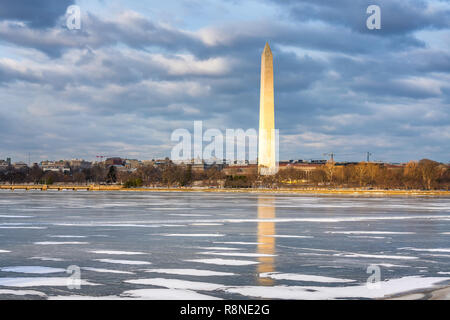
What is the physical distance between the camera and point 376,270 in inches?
395

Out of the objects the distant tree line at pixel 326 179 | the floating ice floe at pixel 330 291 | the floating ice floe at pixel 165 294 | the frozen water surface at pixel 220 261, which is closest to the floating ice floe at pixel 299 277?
the frozen water surface at pixel 220 261

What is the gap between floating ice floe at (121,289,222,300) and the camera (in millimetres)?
7773

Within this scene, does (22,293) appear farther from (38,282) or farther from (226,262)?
(226,262)

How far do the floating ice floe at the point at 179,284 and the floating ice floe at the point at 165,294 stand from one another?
29 centimetres

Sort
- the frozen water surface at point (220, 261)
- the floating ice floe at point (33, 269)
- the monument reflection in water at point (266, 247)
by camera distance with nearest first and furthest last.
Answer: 1. the frozen water surface at point (220, 261)
2. the floating ice floe at point (33, 269)
3. the monument reflection in water at point (266, 247)

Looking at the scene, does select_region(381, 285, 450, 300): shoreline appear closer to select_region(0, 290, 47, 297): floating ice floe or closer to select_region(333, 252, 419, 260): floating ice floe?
select_region(333, 252, 419, 260): floating ice floe

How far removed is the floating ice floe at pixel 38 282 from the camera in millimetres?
8601

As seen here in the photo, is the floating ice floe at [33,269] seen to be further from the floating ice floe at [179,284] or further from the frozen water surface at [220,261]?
the floating ice floe at [179,284]

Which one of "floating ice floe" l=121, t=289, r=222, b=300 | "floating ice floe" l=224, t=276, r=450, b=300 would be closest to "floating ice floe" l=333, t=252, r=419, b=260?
"floating ice floe" l=224, t=276, r=450, b=300
